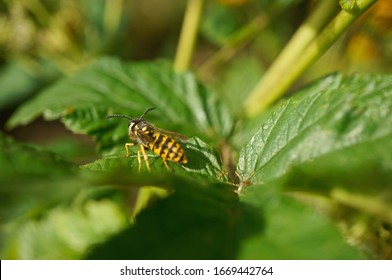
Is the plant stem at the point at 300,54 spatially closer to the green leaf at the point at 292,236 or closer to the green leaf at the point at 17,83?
the green leaf at the point at 292,236

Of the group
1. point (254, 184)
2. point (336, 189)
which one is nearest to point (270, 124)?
point (254, 184)

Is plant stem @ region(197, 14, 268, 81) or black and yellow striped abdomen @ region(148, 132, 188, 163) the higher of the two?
plant stem @ region(197, 14, 268, 81)

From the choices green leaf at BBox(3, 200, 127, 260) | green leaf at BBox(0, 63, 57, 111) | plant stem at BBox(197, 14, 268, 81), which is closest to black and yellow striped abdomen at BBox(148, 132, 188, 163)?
green leaf at BBox(3, 200, 127, 260)

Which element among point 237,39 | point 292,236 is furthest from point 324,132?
point 237,39

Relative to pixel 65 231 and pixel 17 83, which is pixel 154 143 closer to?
pixel 65 231

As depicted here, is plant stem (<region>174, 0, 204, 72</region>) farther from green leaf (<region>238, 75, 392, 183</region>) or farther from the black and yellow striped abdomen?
green leaf (<region>238, 75, 392, 183</region>)

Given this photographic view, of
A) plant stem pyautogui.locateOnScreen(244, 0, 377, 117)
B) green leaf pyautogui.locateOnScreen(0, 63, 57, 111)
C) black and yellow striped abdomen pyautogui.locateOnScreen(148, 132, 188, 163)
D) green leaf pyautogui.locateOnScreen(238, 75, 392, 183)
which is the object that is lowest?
green leaf pyautogui.locateOnScreen(238, 75, 392, 183)

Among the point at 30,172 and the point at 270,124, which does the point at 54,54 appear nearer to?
the point at 270,124

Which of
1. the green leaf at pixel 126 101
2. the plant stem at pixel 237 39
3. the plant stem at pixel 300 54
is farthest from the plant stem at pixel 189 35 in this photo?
the plant stem at pixel 300 54
